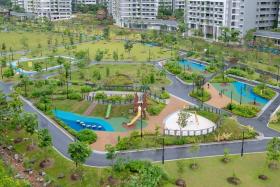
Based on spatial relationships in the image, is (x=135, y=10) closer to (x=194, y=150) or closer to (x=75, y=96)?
(x=75, y=96)

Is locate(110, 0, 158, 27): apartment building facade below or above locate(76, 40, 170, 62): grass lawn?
above

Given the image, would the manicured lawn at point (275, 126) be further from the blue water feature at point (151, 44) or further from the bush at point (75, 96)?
the blue water feature at point (151, 44)

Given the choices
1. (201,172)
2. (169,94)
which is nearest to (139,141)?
(201,172)

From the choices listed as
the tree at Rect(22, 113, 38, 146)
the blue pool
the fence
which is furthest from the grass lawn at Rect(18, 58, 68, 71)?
the fence

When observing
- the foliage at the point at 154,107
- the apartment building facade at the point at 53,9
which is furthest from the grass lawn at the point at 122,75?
the apartment building facade at the point at 53,9

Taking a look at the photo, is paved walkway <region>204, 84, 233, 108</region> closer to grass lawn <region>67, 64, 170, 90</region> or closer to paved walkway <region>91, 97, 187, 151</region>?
paved walkway <region>91, 97, 187, 151</region>

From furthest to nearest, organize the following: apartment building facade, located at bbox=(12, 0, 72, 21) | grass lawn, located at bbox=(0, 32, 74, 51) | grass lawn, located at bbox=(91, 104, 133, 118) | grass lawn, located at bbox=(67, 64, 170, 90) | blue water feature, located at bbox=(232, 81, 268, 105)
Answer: apartment building facade, located at bbox=(12, 0, 72, 21), grass lawn, located at bbox=(0, 32, 74, 51), grass lawn, located at bbox=(67, 64, 170, 90), blue water feature, located at bbox=(232, 81, 268, 105), grass lawn, located at bbox=(91, 104, 133, 118)

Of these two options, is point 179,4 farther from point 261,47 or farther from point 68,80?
point 68,80
